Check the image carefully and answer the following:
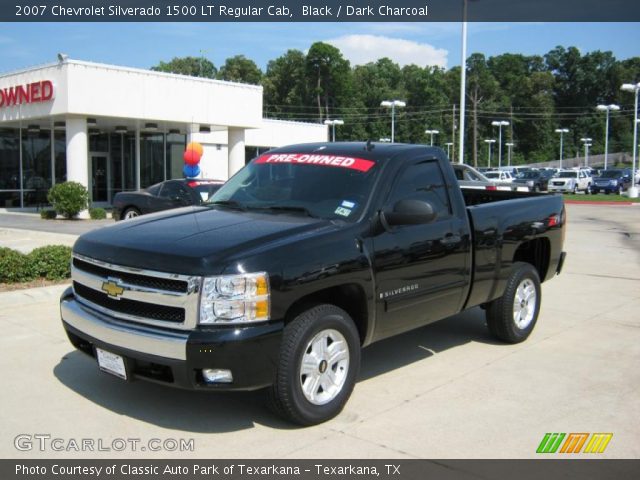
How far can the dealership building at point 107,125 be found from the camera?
2309cm

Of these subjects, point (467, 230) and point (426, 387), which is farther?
point (467, 230)

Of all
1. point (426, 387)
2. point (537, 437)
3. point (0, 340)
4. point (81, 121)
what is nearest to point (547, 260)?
point (426, 387)

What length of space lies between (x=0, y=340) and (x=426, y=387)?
13.9 ft

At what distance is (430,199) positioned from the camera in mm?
5605

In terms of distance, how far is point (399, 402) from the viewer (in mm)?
4961

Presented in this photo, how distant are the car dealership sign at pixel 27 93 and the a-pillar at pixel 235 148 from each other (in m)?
8.26

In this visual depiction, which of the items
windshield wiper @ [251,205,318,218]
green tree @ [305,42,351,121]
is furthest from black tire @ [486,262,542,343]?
green tree @ [305,42,351,121]

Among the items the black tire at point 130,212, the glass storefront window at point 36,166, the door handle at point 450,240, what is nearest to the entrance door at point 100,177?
the glass storefront window at point 36,166

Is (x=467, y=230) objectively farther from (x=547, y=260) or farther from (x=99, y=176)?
(x=99, y=176)

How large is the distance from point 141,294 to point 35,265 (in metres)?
5.48

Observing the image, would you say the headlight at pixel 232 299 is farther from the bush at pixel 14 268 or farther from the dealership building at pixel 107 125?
the dealership building at pixel 107 125

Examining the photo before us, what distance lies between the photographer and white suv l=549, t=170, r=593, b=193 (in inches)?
1838

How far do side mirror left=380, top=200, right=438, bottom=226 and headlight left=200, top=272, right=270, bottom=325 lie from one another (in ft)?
4.32

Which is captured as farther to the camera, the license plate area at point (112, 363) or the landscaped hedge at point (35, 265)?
the landscaped hedge at point (35, 265)
